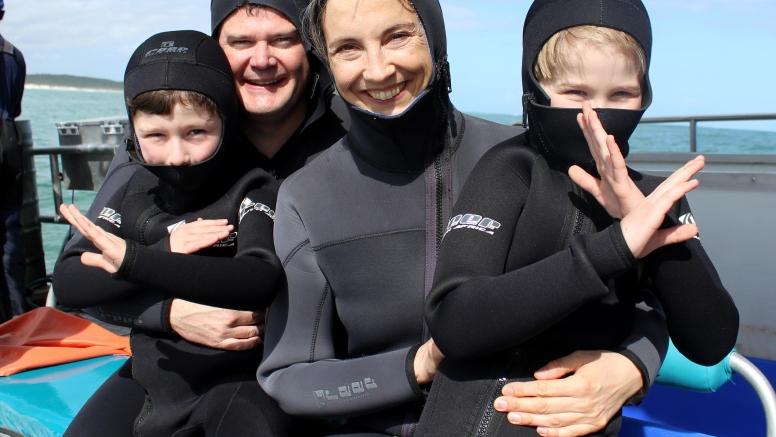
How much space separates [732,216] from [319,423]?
2.51 metres

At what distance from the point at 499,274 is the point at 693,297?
1.30ft

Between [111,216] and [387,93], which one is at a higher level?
[387,93]

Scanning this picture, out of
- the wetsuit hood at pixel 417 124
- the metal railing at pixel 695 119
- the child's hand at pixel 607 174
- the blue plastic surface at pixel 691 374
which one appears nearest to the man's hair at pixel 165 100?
the wetsuit hood at pixel 417 124

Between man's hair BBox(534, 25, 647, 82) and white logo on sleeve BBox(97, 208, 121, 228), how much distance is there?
146 centimetres

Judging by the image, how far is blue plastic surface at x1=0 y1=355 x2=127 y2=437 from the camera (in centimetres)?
241

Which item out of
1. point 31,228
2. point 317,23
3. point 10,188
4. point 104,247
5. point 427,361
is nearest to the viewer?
point 427,361

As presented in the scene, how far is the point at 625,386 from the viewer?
4.88 ft

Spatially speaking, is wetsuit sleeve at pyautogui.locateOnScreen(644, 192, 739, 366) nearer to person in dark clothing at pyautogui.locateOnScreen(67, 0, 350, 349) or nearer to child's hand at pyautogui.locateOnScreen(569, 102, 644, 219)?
child's hand at pyautogui.locateOnScreen(569, 102, 644, 219)

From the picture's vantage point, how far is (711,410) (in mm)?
2531

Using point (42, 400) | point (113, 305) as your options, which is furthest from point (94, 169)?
point (113, 305)

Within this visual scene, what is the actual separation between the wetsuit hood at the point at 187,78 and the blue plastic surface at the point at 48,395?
3.31ft

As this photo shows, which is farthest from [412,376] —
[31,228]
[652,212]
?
[31,228]

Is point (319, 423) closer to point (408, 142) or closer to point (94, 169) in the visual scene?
point (408, 142)

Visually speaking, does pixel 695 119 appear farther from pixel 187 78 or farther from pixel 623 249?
pixel 623 249
